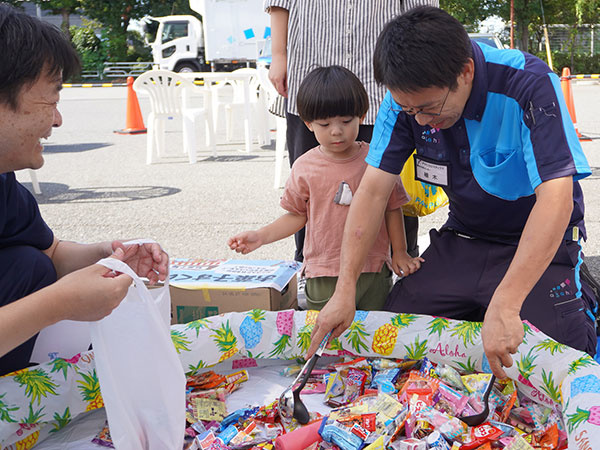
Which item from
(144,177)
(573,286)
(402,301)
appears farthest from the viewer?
(144,177)

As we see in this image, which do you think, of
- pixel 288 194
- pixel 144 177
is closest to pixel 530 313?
pixel 288 194

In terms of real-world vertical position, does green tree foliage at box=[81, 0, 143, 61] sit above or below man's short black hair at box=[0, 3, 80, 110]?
above

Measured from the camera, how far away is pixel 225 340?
2037mm

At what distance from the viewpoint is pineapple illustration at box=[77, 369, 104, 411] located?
5.89 feet

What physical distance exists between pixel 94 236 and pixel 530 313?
9.74ft

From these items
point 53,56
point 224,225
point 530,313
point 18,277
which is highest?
point 53,56

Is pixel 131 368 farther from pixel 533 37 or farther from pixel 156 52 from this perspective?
pixel 533 37

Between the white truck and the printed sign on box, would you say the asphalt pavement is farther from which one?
the white truck

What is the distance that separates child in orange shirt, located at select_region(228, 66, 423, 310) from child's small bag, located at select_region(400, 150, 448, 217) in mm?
60

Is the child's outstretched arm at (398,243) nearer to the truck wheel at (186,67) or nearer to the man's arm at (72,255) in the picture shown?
the man's arm at (72,255)

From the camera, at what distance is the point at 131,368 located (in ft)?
5.14

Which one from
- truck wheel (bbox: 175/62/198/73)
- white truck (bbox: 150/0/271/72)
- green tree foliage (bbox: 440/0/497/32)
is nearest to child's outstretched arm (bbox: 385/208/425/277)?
white truck (bbox: 150/0/271/72)

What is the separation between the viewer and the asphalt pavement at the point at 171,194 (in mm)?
4121

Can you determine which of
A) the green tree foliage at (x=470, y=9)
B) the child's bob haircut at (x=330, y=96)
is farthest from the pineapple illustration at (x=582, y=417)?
the green tree foliage at (x=470, y=9)
